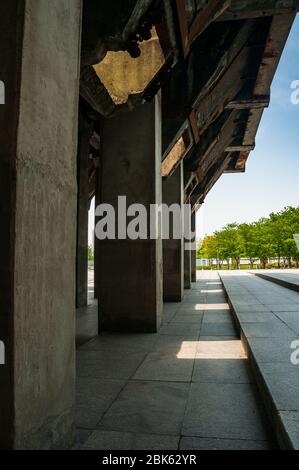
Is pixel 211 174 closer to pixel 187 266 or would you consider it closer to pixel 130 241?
pixel 187 266

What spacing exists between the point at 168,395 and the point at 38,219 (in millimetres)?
2394

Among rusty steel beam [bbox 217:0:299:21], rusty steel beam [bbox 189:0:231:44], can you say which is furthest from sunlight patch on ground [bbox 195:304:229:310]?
rusty steel beam [bbox 217:0:299:21]

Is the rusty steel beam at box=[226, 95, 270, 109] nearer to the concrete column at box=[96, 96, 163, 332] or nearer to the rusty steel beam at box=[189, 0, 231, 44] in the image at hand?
the concrete column at box=[96, 96, 163, 332]

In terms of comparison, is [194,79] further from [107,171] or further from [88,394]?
[88,394]

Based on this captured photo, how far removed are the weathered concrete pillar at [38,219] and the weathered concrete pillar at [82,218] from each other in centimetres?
817

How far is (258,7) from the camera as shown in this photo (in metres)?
6.77

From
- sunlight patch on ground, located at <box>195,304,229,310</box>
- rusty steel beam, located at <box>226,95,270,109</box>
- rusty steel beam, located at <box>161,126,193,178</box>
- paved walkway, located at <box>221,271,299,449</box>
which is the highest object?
rusty steel beam, located at <box>226,95,270,109</box>

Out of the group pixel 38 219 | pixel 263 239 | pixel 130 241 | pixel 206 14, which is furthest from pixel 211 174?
pixel 263 239

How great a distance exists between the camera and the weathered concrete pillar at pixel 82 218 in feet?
34.8

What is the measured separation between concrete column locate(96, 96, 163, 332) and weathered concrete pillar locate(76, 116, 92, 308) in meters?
3.66

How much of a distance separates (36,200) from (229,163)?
21.4 meters

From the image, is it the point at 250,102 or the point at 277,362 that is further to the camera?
the point at 250,102

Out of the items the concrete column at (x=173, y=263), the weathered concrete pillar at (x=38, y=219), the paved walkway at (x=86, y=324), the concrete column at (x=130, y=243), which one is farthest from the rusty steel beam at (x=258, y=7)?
the paved walkway at (x=86, y=324)

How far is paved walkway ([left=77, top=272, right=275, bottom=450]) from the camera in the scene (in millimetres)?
2682
